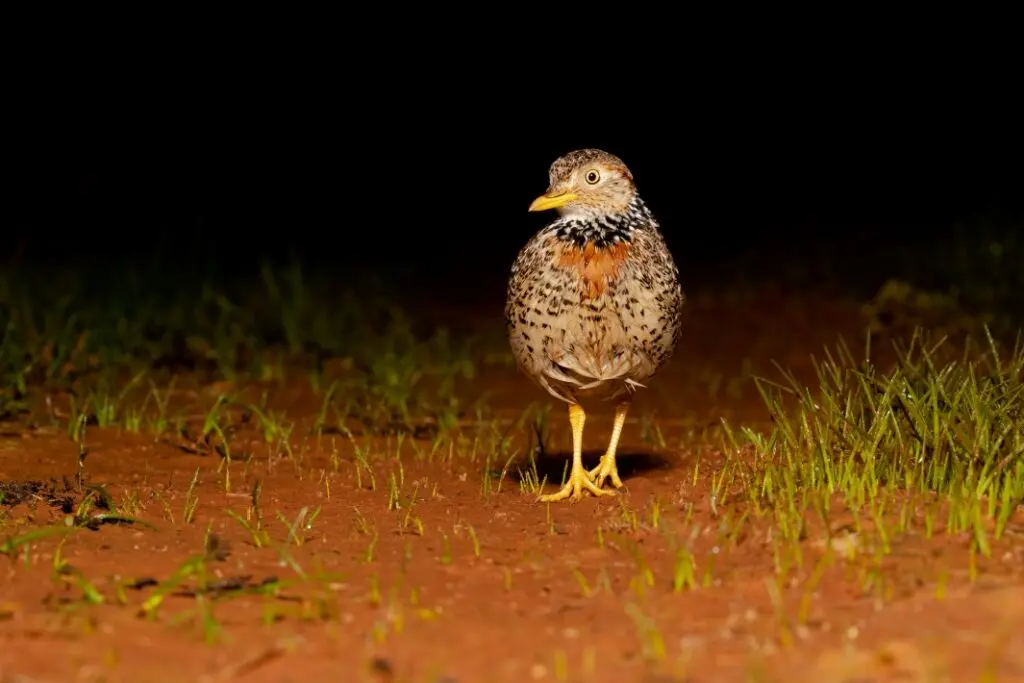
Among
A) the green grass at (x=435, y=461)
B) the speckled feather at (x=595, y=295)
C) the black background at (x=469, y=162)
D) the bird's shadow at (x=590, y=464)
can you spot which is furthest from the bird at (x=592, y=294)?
the black background at (x=469, y=162)

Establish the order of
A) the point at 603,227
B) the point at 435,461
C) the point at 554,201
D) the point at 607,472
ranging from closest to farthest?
the point at 603,227 < the point at 554,201 < the point at 607,472 < the point at 435,461

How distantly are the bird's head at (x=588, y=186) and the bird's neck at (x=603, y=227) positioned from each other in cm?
3

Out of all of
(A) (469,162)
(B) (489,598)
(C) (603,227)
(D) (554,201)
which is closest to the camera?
(B) (489,598)

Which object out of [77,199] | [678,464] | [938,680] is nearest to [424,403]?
[678,464]

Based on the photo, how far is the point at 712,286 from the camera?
11.4m

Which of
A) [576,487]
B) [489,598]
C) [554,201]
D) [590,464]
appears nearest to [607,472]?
[576,487]

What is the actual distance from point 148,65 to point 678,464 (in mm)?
10254

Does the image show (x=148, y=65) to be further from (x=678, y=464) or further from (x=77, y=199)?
(x=678, y=464)


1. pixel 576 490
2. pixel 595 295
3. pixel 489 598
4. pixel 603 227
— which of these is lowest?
pixel 576 490

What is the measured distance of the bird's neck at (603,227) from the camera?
5875 millimetres

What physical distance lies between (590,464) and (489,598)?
2720mm

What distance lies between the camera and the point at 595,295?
5.76 meters

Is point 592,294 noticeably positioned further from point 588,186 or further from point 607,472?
point 607,472

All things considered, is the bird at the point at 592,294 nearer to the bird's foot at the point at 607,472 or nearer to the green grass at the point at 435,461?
the bird's foot at the point at 607,472
